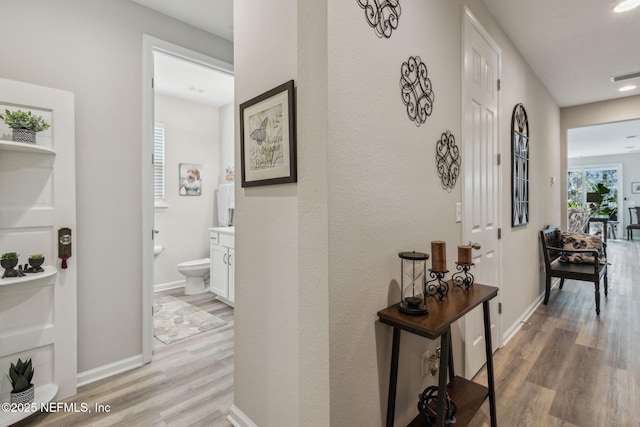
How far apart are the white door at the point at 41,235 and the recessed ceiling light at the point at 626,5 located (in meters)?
4.11

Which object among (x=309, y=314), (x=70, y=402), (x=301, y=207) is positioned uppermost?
(x=301, y=207)

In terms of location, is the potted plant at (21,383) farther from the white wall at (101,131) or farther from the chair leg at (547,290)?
the chair leg at (547,290)

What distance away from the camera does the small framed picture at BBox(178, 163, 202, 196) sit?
4.66 m

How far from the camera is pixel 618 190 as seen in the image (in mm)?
9883

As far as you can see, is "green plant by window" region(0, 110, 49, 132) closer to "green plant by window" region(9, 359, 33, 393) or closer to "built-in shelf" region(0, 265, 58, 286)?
"built-in shelf" region(0, 265, 58, 286)

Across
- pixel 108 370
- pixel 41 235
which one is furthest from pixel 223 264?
pixel 41 235

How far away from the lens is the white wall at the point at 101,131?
1981 millimetres

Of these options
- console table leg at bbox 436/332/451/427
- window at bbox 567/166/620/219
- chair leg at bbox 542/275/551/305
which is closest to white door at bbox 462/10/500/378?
console table leg at bbox 436/332/451/427

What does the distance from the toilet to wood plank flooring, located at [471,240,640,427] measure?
11.3 ft

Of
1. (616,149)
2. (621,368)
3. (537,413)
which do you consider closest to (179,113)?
(537,413)

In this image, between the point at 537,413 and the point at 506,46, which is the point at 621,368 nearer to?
the point at 537,413

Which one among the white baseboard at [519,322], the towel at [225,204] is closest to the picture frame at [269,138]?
the white baseboard at [519,322]

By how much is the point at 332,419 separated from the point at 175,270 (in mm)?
4138

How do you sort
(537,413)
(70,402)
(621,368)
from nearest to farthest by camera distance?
(537,413)
(70,402)
(621,368)
